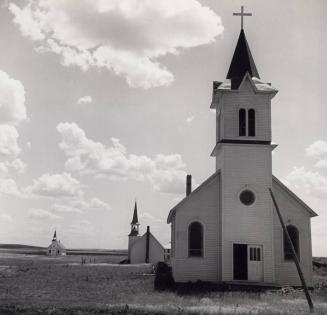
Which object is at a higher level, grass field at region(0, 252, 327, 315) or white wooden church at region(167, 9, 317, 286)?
white wooden church at region(167, 9, 317, 286)

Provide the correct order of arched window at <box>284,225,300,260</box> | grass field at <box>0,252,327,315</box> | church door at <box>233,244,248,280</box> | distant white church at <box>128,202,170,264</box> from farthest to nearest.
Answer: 1. distant white church at <box>128,202,170,264</box>
2. arched window at <box>284,225,300,260</box>
3. church door at <box>233,244,248,280</box>
4. grass field at <box>0,252,327,315</box>

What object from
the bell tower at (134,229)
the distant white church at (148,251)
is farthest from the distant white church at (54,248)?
the distant white church at (148,251)

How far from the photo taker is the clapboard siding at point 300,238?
84.3 feet

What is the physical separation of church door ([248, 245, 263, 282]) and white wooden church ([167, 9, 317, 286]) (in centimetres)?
3

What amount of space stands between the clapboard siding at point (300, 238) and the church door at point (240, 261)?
172 centimetres

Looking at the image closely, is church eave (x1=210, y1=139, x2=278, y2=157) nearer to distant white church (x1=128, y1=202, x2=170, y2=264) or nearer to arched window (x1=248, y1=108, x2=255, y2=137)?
arched window (x1=248, y1=108, x2=255, y2=137)

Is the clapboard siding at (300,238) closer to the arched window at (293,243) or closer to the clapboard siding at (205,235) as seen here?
the arched window at (293,243)

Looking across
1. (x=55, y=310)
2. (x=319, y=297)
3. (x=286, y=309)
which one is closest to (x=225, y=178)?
(x=319, y=297)

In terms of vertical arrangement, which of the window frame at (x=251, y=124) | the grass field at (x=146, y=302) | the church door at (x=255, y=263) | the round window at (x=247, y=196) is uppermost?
the window frame at (x=251, y=124)

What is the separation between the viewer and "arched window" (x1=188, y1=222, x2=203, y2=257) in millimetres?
26047

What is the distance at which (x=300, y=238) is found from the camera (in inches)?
1026

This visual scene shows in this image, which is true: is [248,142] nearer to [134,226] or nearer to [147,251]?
[147,251]

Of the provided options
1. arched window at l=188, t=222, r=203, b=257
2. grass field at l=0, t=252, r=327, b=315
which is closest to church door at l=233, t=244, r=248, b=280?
arched window at l=188, t=222, r=203, b=257

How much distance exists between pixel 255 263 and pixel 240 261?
76 cm
